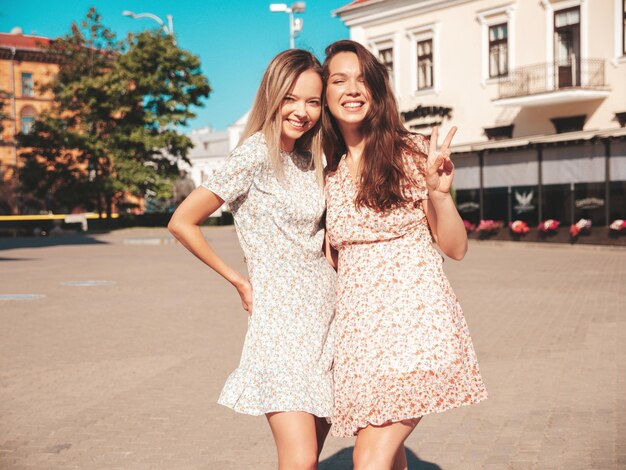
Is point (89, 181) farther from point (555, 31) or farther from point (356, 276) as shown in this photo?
point (356, 276)

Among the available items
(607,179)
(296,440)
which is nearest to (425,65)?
(607,179)

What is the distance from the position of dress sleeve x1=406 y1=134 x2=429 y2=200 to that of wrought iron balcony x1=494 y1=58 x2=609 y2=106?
26.4 m

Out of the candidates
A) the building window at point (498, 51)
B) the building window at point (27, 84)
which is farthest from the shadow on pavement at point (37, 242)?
the building window at point (27, 84)

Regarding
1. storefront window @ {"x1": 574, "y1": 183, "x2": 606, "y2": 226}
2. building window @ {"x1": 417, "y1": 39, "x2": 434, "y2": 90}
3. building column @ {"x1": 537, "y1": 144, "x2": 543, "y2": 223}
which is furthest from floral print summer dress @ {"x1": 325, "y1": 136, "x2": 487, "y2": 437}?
building window @ {"x1": 417, "y1": 39, "x2": 434, "y2": 90}

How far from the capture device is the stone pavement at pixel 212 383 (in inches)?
195

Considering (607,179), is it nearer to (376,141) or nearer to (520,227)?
(520,227)

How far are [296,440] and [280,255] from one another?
25.9 inches

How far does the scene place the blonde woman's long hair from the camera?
9.99 feet

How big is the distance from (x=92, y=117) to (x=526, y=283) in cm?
3985

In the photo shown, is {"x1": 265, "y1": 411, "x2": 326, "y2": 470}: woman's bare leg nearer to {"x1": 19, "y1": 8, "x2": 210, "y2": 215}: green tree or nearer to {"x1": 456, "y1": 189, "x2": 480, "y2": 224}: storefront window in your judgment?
{"x1": 456, "y1": 189, "x2": 480, "y2": 224}: storefront window

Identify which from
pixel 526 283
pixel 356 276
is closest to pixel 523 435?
pixel 356 276

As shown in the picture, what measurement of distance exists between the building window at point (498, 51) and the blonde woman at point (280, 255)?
98.0 feet

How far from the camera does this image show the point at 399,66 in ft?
118

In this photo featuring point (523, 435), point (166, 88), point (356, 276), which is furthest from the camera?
point (166, 88)
